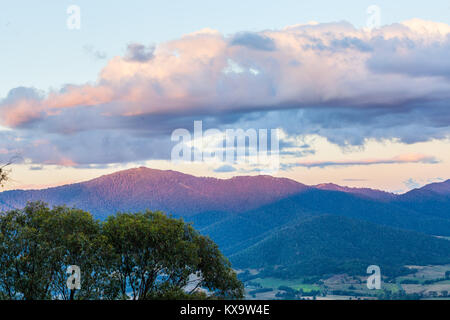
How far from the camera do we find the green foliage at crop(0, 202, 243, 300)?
4862cm

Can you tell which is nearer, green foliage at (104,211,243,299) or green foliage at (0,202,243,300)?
green foliage at (0,202,243,300)

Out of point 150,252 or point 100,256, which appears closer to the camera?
point 100,256

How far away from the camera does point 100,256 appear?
50625 mm

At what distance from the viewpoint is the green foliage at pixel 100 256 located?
48.6 m

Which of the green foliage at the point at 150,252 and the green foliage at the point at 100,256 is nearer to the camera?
the green foliage at the point at 100,256
